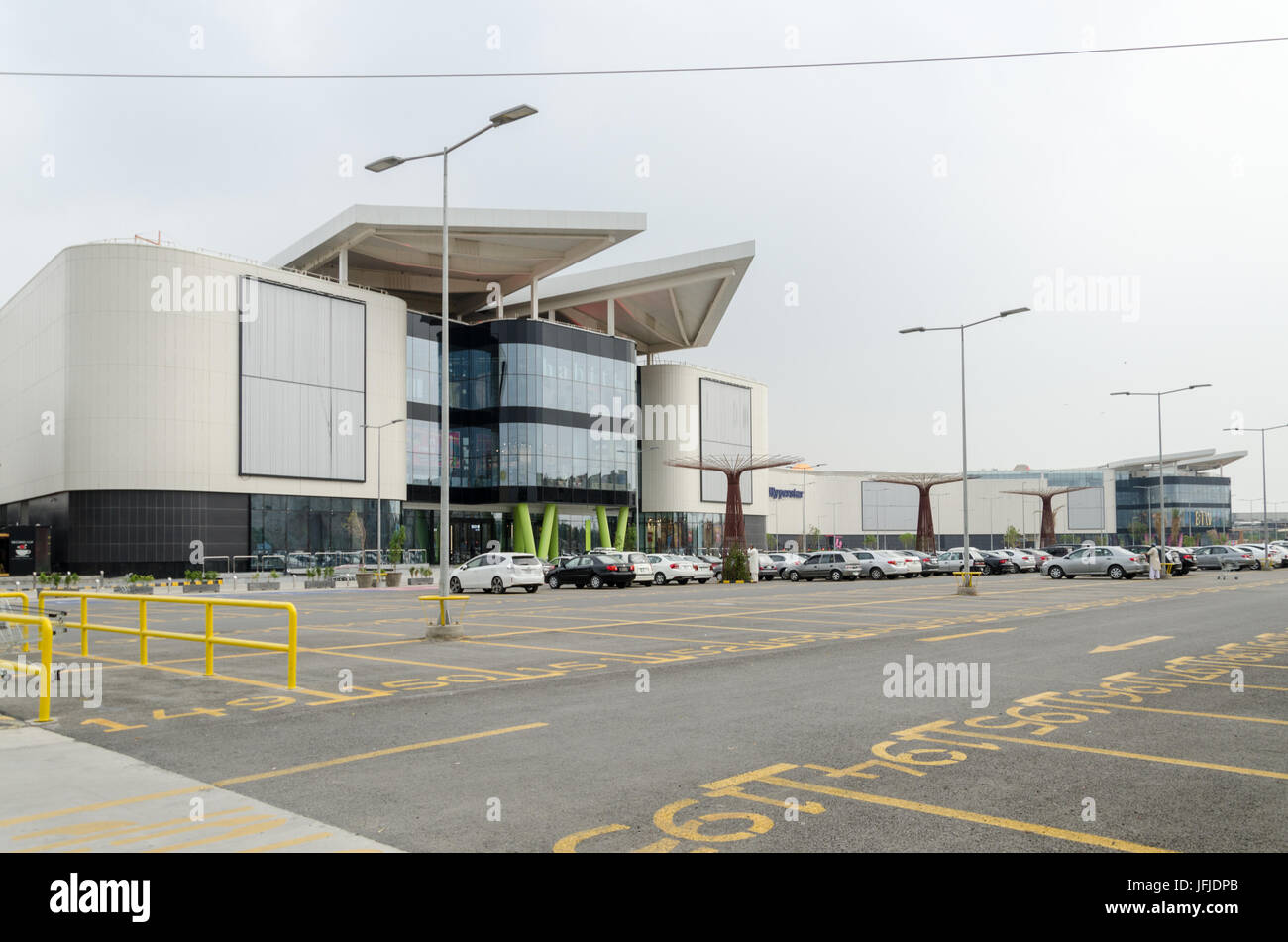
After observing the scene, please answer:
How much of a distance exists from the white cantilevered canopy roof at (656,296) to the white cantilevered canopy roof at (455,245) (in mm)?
5197

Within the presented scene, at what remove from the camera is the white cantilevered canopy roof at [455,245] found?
195 ft

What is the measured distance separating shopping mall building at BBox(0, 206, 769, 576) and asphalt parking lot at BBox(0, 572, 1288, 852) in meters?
38.3

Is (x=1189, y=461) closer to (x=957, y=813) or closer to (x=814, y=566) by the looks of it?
(x=814, y=566)

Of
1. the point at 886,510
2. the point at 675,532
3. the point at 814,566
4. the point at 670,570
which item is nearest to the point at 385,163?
the point at 670,570

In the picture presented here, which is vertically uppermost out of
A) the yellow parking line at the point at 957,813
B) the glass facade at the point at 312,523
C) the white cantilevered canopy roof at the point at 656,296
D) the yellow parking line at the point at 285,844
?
the white cantilevered canopy roof at the point at 656,296

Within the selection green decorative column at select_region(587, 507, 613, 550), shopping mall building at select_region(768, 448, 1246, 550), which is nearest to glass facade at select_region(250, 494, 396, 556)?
green decorative column at select_region(587, 507, 613, 550)

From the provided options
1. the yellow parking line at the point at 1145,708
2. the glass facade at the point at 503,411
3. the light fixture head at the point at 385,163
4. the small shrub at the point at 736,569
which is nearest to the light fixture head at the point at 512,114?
the light fixture head at the point at 385,163

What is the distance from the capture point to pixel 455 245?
64.5 meters

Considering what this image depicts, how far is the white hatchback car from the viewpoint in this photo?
119 feet

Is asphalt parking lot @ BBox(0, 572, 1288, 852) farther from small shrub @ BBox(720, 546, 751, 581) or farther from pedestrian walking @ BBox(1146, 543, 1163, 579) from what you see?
small shrub @ BBox(720, 546, 751, 581)

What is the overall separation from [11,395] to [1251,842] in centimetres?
7353

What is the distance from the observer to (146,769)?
303 inches

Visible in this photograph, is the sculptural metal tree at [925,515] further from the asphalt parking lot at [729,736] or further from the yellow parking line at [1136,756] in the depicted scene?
the yellow parking line at [1136,756]

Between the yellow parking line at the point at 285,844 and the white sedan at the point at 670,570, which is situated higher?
the yellow parking line at the point at 285,844
